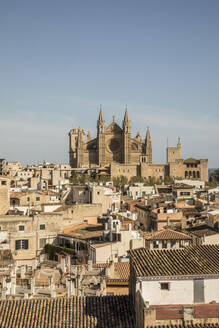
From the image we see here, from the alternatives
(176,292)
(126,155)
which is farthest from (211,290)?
(126,155)

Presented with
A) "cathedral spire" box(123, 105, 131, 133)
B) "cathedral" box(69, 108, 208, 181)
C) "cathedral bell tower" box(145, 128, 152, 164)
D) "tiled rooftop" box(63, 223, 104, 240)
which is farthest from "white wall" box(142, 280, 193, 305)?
"cathedral spire" box(123, 105, 131, 133)

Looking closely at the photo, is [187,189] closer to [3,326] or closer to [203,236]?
[203,236]

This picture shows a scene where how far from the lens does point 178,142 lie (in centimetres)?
10756

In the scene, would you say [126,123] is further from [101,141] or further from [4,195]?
[4,195]

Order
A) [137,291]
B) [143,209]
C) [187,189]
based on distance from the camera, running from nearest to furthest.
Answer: [137,291] → [143,209] → [187,189]

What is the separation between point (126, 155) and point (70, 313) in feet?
293

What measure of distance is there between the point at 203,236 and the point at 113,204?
72.7 feet

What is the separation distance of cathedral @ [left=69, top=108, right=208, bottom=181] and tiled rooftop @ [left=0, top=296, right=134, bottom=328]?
82057 millimetres

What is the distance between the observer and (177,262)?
14.3 meters

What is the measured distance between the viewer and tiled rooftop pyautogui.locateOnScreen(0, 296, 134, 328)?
13.8m

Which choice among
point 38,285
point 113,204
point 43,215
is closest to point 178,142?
point 113,204

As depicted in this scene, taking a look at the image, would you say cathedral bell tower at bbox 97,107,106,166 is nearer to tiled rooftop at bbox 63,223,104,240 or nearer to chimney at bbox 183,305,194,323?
tiled rooftop at bbox 63,223,104,240

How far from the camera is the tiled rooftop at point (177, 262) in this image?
13672 mm

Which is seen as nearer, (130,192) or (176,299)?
(176,299)
